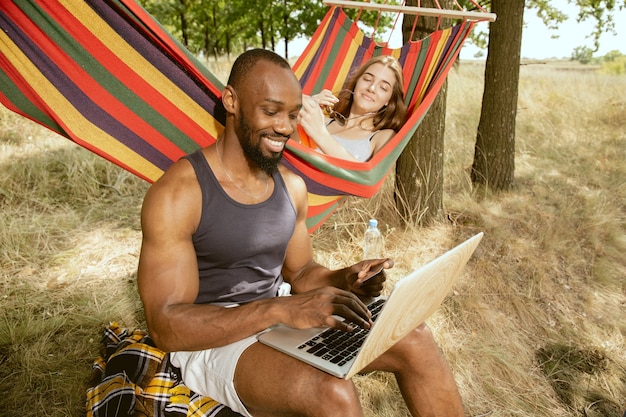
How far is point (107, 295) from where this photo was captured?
2258mm

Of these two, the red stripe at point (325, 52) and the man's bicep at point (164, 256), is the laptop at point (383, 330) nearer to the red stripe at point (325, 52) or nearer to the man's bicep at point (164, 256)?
the man's bicep at point (164, 256)

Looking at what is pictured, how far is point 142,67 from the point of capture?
1.66 m

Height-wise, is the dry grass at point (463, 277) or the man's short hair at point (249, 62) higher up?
the man's short hair at point (249, 62)

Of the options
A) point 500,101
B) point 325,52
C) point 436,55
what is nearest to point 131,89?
point 325,52

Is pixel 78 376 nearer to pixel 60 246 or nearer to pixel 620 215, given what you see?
pixel 60 246

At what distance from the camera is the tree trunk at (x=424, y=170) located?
2828 mm

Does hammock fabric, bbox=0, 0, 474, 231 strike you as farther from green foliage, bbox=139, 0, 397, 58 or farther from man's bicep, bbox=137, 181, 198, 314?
green foliage, bbox=139, 0, 397, 58

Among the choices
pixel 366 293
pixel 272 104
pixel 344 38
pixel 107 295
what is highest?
pixel 344 38

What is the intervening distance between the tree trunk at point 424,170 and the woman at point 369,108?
0.39 meters

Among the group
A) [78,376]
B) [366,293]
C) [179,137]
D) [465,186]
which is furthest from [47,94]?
[465,186]

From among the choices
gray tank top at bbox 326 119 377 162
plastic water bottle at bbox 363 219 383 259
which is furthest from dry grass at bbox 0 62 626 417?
gray tank top at bbox 326 119 377 162

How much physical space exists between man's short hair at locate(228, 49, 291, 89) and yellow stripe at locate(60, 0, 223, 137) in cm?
40

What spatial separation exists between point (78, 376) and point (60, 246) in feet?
3.81

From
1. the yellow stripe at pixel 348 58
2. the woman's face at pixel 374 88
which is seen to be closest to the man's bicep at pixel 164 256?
the woman's face at pixel 374 88
